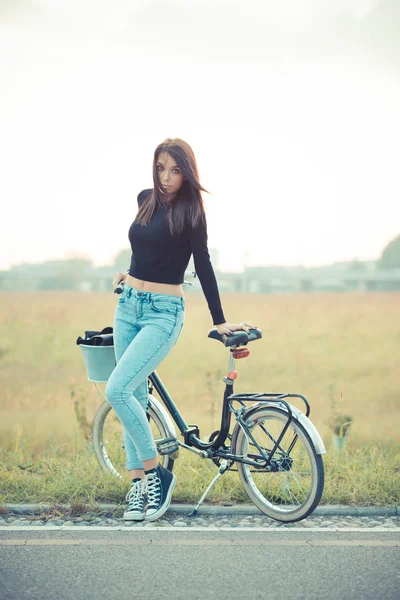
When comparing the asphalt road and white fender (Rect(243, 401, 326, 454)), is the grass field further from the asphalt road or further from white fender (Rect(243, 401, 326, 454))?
white fender (Rect(243, 401, 326, 454))

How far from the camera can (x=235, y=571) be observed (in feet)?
10.6

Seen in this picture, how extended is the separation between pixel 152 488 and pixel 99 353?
90 cm

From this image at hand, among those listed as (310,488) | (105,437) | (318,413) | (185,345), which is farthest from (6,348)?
(310,488)

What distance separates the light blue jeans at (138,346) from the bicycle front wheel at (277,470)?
58 cm

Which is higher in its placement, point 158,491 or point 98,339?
point 98,339

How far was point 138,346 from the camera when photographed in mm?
3963

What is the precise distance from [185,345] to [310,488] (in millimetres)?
15385

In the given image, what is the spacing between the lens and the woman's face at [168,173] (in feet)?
13.0

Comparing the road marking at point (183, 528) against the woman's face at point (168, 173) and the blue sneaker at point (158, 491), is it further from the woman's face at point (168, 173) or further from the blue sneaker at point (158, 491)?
the woman's face at point (168, 173)

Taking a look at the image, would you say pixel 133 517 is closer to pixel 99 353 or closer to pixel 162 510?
pixel 162 510

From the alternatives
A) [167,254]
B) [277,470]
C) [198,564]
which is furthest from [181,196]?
[198,564]

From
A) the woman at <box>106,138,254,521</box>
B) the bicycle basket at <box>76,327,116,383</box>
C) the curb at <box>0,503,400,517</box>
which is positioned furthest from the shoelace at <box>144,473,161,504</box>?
the bicycle basket at <box>76,327,116,383</box>

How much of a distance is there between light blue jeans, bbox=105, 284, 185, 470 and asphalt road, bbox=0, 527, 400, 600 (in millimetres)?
590

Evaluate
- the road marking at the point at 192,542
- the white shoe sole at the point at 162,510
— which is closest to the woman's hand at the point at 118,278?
the white shoe sole at the point at 162,510
